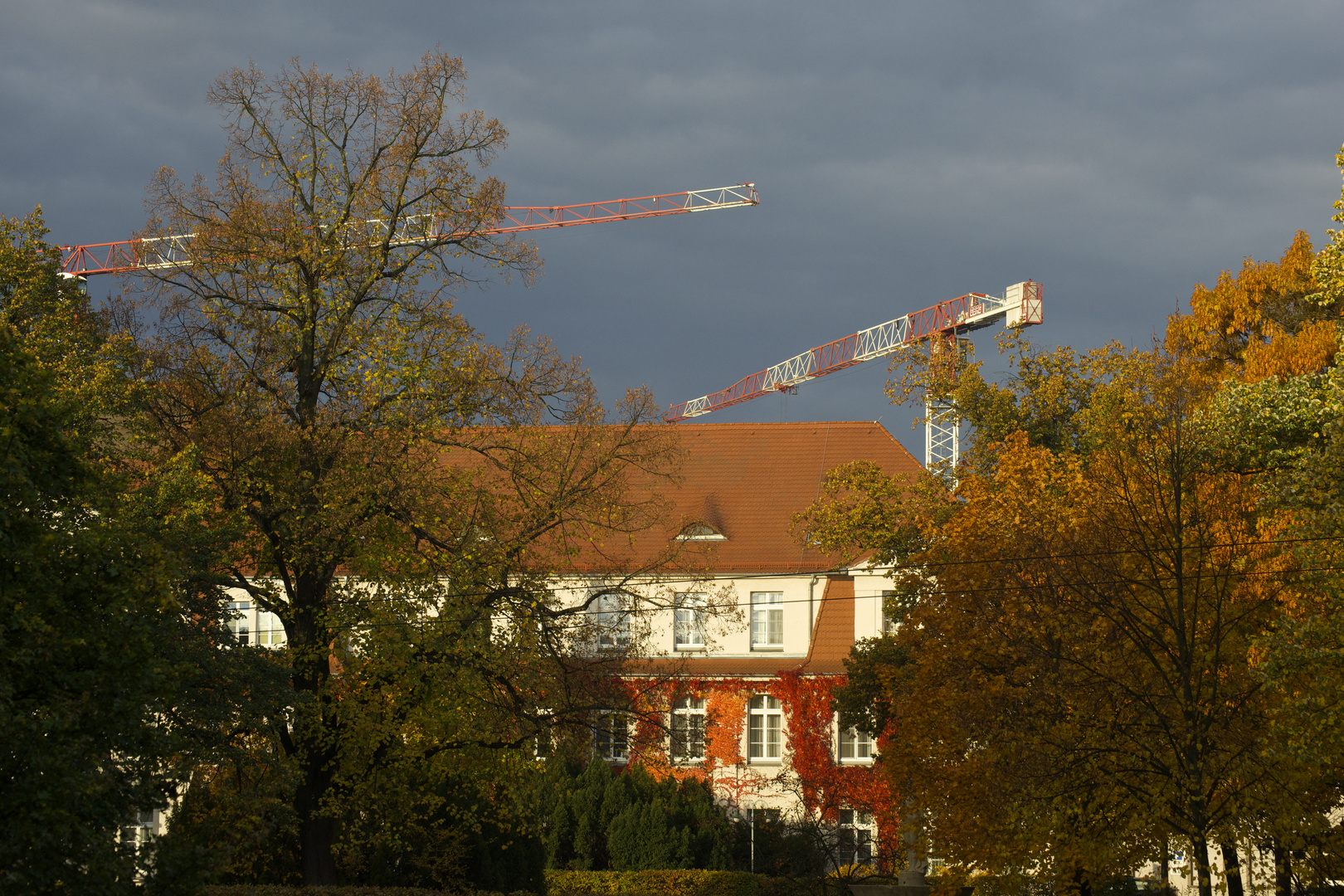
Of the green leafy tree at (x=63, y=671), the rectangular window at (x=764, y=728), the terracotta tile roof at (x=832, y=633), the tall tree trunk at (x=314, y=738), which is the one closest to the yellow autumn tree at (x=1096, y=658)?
the tall tree trunk at (x=314, y=738)

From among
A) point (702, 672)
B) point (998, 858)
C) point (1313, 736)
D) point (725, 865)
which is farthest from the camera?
point (702, 672)

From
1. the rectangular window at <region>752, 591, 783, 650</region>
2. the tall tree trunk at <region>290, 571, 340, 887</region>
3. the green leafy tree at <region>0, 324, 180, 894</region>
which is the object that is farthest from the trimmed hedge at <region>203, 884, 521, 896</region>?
the rectangular window at <region>752, 591, 783, 650</region>

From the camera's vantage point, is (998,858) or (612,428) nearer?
(998,858)

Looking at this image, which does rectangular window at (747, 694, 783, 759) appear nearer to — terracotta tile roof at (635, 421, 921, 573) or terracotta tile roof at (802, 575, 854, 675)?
terracotta tile roof at (802, 575, 854, 675)

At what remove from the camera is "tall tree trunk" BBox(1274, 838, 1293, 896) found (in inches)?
646

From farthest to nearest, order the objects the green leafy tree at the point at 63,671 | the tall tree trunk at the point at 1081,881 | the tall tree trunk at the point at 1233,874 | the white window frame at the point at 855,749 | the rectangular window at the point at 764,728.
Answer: the rectangular window at the point at 764,728
the white window frame at the point at 855,749
the tall tree trunk at the point at 1081,881
the tall tree trunk at the point at 1233,874
the green leafy tree at the point at 63,671

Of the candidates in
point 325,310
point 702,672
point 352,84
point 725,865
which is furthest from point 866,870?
point 352,84

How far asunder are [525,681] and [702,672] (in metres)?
19.5

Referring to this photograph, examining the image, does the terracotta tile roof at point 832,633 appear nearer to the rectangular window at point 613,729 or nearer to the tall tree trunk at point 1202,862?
the rectangular window at point 613,729

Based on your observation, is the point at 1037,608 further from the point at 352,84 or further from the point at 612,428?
the point at 352,84

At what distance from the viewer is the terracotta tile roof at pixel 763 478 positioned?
41.8 metres

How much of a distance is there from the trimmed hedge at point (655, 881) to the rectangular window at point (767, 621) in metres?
10.7

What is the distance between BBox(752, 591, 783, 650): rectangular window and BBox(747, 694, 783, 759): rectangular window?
6.82ft

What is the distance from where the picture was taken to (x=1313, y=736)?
14273 millimetres
